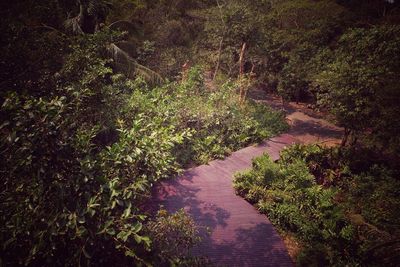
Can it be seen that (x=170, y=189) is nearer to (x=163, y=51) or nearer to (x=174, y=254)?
(x=174, y=254)

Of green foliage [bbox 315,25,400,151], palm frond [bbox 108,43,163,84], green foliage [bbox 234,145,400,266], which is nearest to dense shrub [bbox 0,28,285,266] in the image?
green foliage [bbox 234,145,400,266]

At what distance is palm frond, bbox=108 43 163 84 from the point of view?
11219mm

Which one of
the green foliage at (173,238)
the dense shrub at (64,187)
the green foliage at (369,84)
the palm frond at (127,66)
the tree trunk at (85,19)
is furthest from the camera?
the palm frond at (127,66)

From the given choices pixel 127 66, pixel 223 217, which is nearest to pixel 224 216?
pixel 223 217

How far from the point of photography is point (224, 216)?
24.1ft

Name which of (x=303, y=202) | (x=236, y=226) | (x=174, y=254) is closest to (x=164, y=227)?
(x=174, y=254)

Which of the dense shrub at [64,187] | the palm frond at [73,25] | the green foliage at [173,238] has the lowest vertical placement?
the green foliage at [173,238]

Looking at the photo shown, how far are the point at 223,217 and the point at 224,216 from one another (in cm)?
6

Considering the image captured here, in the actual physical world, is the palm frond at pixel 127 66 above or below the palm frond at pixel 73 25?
below

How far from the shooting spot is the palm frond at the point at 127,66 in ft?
36.8

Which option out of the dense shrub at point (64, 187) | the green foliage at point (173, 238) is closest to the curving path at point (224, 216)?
the green foliage at point (173, 238)

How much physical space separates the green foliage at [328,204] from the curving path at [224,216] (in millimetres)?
469

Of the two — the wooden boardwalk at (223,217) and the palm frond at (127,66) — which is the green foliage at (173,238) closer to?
the wooden boardwalk at (223,217)

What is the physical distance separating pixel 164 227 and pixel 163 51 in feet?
42.2
